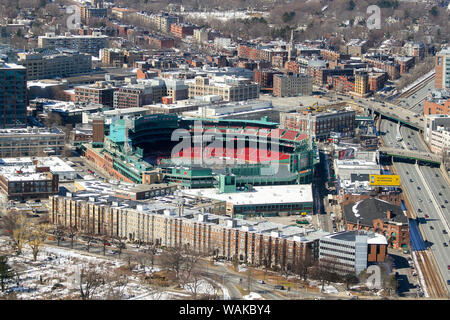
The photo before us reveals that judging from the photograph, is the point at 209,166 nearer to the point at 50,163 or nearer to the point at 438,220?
the point at 50,163

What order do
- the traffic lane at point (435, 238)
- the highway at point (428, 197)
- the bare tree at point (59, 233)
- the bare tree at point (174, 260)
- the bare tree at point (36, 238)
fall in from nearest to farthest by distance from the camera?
1. the bare tree at point (174, 260)
2. the bare tree at point (36, 238)
3. the traffic lane at point (435, 238)
4. the bare tree at point (59, 233)
5. the highway at point (428, 197)

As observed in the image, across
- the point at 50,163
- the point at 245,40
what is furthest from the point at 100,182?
the point at 245,40

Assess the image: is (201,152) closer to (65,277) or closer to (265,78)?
(65,277)

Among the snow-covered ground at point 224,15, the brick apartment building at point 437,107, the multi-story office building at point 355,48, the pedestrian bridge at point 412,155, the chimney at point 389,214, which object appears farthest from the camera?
the snow-covered ground at point 224,15

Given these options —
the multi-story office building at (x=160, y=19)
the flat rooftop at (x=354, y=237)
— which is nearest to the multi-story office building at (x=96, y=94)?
the flat rooftop at (x=354, y=237)

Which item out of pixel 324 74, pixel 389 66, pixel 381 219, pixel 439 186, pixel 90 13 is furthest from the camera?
pixel 90 13

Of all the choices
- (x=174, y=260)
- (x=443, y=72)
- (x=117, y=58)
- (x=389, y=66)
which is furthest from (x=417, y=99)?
(x=174, y=260)

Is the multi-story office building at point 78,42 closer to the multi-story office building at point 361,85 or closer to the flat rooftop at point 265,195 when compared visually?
the multi-story office building at point 361,85
